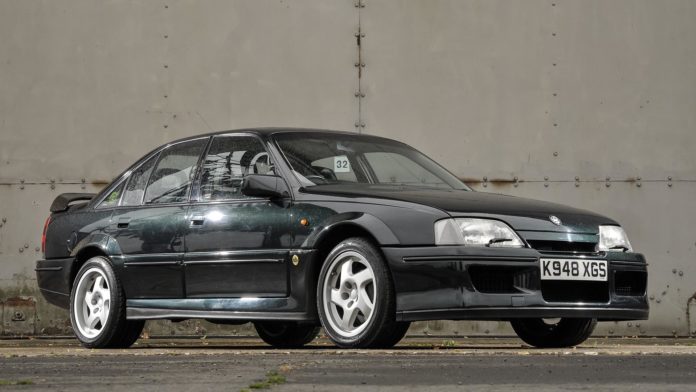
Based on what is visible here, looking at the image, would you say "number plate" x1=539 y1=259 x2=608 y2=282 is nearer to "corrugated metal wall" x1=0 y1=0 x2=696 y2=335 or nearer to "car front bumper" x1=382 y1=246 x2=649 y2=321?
"car front bumper" x1=382 y1=246 x2=649 y2=321

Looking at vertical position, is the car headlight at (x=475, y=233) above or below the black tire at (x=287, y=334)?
above

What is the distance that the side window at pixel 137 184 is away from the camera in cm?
955

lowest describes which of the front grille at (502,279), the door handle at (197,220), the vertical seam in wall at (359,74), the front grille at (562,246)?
the front grille at (502,279)

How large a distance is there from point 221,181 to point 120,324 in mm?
1240

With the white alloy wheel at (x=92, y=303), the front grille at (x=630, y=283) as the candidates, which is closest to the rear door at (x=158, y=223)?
the white alloy wheel at (x=92, y=303)

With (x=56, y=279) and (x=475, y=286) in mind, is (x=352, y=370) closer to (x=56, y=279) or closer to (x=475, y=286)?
(x=475, y=286)

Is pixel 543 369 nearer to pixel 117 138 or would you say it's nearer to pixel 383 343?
pixel 383 343

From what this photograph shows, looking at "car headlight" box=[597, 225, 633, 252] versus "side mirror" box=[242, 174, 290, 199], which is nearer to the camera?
"car headlight" box=[597, 225, 633, 252]

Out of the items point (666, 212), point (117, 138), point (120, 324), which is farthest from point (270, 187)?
point (666, 212)

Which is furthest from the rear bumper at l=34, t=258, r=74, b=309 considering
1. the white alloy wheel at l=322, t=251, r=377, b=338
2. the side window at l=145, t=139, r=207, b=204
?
the white alloy wheel at l=322, t=251, r=377, b=338

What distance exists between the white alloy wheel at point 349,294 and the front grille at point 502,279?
58 cm

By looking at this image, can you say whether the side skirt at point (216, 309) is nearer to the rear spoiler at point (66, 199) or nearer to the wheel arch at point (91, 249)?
the wheel arch at point (91, 249)

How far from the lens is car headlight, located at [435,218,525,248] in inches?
298

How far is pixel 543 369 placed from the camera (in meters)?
6.43
